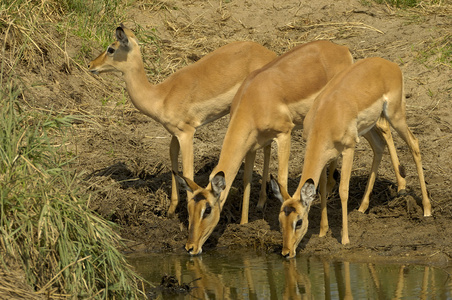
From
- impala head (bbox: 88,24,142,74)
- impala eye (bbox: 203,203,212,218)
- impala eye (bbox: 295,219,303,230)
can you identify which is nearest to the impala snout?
impala eye (bbox: 203,203,212,218)

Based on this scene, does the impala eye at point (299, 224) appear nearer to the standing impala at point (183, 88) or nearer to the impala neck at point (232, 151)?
the impala neck at point (232, 151)

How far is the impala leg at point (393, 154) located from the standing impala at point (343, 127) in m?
0.20

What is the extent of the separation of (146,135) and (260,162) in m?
1.55

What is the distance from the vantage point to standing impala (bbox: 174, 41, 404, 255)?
7.62 metres

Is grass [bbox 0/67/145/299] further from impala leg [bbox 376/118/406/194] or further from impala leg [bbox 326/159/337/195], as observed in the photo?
impala leg [bbox 376/118/406/194]

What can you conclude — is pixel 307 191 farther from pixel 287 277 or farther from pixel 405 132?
pixel 405 132

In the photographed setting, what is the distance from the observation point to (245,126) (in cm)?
801

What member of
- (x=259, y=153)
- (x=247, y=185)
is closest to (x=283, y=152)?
(x=247, y=185)

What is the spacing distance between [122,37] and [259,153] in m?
2.48

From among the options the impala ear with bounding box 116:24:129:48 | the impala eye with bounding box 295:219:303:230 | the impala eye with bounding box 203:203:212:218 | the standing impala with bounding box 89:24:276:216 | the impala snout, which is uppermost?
the impala ear with bounding box 116:24:129:48

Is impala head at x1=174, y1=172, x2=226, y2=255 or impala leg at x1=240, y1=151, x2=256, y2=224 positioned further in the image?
impala leg at x1=240, y1=151, x2=256, y2=224

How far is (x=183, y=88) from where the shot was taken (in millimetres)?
8781

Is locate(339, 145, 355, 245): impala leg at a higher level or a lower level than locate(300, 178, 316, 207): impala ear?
lower

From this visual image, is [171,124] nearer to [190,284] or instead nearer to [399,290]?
[190,284]
